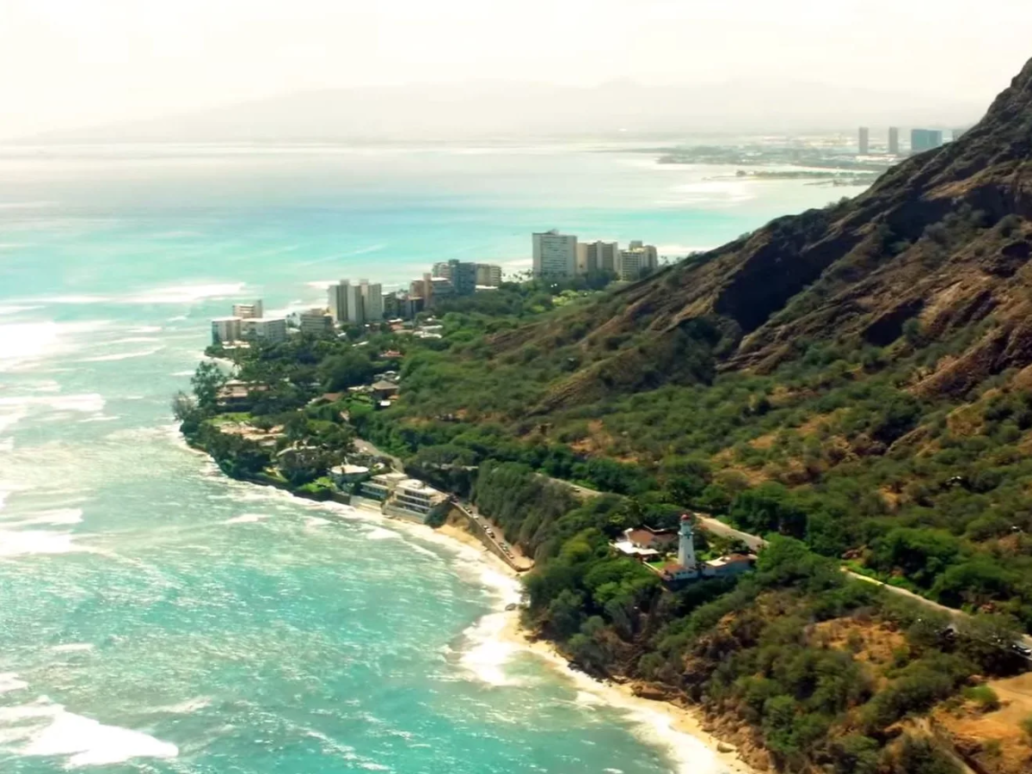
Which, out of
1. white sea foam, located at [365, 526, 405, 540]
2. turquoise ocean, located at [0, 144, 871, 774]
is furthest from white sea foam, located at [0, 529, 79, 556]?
white sea foam, located at [365, 526, 405, 540]

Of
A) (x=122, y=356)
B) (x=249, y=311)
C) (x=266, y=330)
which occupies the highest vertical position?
(x=249, y=311)

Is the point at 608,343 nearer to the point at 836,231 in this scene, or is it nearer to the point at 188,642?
the point at 836,231

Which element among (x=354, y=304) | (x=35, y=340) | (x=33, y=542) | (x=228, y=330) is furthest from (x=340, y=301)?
(x=33, y=542)

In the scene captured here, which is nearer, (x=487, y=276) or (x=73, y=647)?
(x=73, y=647)

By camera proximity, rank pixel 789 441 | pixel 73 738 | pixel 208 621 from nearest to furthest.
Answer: pixel 73 738, pixel 208 621, pixel 789 441

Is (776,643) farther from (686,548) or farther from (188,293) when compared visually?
(188,293)

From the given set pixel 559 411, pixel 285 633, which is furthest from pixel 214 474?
pixel 285 633

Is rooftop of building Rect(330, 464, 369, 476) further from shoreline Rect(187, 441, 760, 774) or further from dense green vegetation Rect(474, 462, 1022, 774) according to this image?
shoreline Rect(187, 441, 760, 774)
